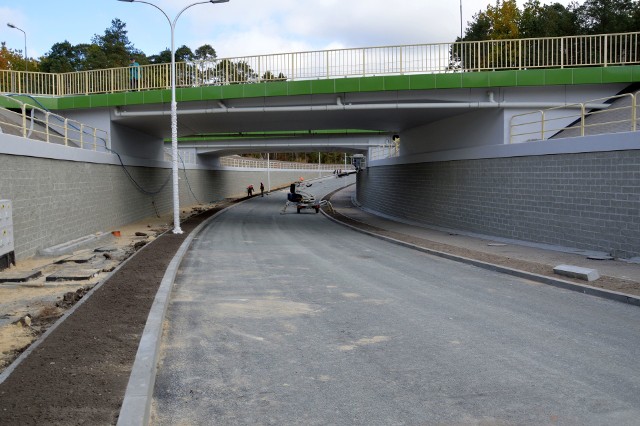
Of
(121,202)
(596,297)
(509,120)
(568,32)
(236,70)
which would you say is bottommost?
(596,297)

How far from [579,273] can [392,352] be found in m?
6.04

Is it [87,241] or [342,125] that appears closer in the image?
[87,241]

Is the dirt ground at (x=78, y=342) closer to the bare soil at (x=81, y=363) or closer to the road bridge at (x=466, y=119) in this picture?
the bare soil at (x=81, y=363)

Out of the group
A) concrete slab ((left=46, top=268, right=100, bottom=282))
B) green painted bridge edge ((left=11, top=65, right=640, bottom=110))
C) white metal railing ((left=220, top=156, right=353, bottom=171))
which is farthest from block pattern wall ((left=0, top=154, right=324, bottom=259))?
white metal railing ((left=220, top=156, right=353, bottom=171))

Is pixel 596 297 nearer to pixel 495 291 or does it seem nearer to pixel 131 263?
pixel 495 291

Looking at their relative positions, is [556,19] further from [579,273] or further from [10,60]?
[10,60]

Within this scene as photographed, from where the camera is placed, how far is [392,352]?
20.5 ft

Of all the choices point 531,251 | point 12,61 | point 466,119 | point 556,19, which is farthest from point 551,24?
point 12,61

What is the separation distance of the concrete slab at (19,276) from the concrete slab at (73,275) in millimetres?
421

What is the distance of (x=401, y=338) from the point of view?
6.81m

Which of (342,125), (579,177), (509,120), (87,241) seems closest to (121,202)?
(87,241)

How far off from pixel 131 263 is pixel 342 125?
18.0 metres

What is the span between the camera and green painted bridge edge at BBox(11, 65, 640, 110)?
18891 mm

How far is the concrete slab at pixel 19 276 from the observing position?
1100 cm
